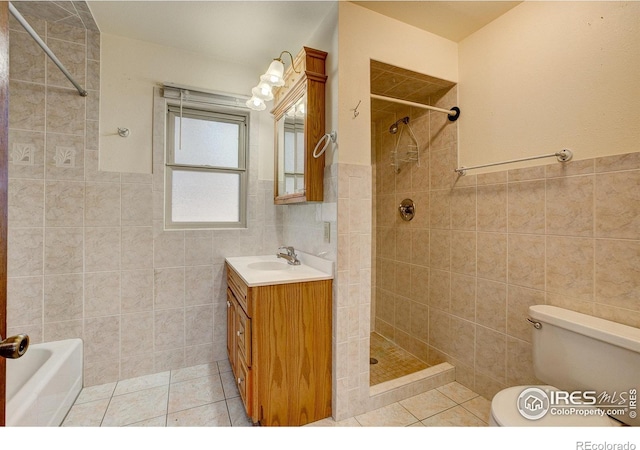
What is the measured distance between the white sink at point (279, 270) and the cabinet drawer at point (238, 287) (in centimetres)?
5

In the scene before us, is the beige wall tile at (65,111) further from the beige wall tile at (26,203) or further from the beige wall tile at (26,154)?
the beige wall tile at (26,203)

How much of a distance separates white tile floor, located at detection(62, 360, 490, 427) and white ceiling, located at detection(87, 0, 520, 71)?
2.39 meters

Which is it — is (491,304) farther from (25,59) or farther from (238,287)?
(25,59)

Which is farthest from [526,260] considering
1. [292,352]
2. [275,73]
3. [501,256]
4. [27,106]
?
[27,106]

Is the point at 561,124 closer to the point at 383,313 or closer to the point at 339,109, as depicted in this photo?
the point at 339,109

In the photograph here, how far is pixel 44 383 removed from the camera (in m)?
1.39

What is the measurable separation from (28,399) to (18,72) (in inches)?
73.7

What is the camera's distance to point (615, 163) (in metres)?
1.20

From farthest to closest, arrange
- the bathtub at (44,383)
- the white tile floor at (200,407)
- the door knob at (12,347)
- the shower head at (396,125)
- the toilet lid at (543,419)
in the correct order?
the shower head at (396,125), the white tile floor at (200,407), the bathtub at (44,383), the toilet lid at (543,419), the door knob at (12,347)

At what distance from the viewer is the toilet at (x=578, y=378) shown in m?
1.04

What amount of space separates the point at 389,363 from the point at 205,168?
6.99 feet

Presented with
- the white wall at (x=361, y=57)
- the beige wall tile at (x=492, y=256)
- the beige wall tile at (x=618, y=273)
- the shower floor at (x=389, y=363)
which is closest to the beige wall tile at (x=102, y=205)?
the white wall at (x=361, y=57)
